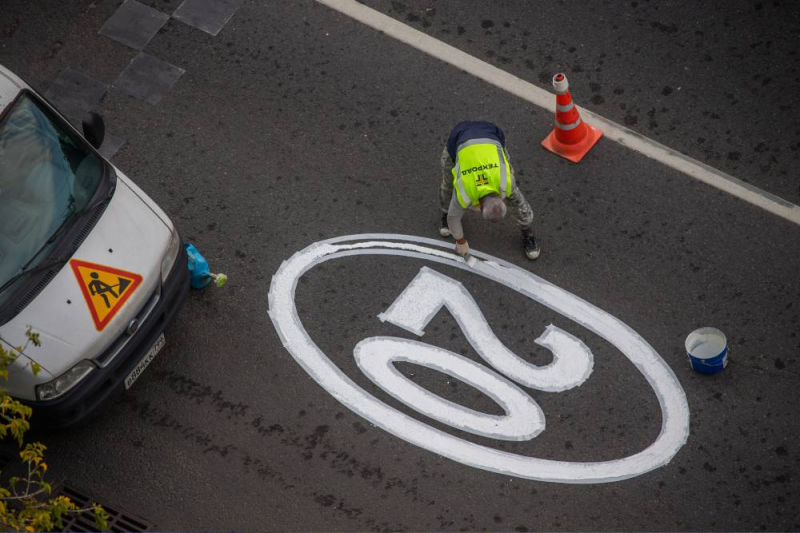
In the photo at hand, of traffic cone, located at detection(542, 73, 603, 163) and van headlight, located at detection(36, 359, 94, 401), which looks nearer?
van headlight, located at detection(36, 359, 94, 401)

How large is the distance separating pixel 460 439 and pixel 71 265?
3.05 metres

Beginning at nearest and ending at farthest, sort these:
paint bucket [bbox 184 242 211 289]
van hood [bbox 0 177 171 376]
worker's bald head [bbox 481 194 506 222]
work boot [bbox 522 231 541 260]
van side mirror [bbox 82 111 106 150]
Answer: van hood [bbox 0 177 171 376] → worker's bald head [bbox 481 194 506 222] → van side mirror [bbox 82 111 106 150] → paint bucket [bbox 184 242 211 289] → work boot [bbox 522 231 541 260]

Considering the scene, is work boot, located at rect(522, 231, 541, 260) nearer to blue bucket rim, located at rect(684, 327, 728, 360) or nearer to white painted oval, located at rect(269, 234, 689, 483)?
white painted oval, located at rect(269, 234, 689, 483)

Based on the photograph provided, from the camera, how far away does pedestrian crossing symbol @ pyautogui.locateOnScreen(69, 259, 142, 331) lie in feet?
23.1

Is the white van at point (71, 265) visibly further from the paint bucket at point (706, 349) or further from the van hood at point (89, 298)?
the paint bucket at point (706, 349)

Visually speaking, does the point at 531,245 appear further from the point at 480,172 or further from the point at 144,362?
the point at 144,362

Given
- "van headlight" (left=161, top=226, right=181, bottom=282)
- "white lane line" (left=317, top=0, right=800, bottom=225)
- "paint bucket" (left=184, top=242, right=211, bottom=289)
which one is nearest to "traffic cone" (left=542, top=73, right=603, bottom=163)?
"white lane line" (left=317, top=0, right=800, bottom=225)

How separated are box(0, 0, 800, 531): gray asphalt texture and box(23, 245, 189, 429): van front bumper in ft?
1.71

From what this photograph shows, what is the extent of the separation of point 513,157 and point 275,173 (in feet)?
6.92

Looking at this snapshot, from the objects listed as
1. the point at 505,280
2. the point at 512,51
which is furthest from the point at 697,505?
the point at 512,51

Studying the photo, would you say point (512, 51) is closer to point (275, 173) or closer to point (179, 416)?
point (275, 173)

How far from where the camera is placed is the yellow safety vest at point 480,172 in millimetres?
7488

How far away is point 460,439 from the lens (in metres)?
7.43

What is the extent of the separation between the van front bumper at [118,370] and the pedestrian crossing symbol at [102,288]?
0.90 feet
